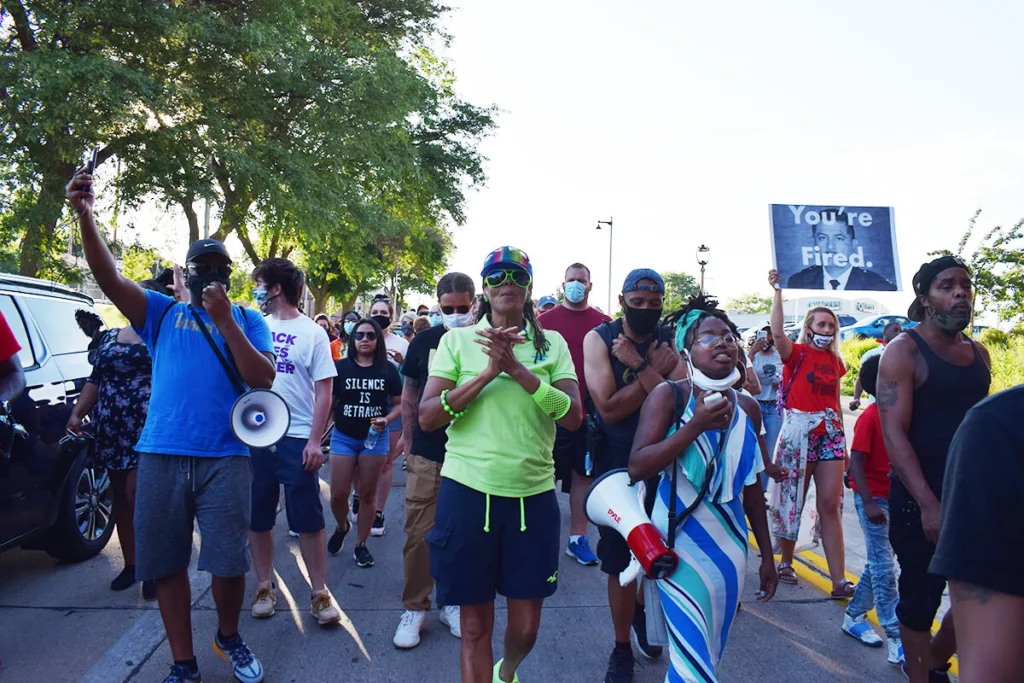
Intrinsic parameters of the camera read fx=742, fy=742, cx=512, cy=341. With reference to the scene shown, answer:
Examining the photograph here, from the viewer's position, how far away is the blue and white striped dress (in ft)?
8.43

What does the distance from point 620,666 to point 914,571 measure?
1.43 meters

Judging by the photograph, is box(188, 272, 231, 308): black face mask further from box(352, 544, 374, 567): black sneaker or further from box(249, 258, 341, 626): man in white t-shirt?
box(352, 544, 374, 567): black sneaker

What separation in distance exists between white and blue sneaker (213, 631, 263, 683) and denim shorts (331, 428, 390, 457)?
71.6 inches

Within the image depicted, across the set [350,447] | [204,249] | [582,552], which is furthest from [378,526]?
[204,249]

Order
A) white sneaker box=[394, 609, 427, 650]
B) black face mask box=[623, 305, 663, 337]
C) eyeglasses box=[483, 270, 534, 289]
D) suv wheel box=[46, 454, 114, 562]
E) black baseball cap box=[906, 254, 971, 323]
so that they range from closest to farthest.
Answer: eyeglasses box=[483, 270, 534, 289]
black baseball cap box=[906, 254, 971, 323]
black face mask box=[623, 305, 663, 337]
white sneaker box=[394, 609, 427, 650]
suv wheel box=[46, 454, 114, 562]

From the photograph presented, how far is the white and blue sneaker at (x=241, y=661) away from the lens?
11.8 feet

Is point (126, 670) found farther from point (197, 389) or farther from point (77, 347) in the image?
point (77, 347)

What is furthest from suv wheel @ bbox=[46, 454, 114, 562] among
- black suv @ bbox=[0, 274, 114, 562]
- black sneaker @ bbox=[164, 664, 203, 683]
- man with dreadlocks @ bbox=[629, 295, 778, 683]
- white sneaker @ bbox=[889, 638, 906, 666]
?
white sneaker @ bbox=[889, 638, 906, 666]

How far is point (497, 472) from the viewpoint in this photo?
9.61 ft

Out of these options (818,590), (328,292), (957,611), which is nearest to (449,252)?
(328,292)

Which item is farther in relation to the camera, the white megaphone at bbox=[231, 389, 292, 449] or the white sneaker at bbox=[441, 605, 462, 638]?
the white sneaker at bbox=[441, 605, 462, 638]

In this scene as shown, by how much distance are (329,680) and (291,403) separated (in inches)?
62.9

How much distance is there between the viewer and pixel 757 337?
25.1ft

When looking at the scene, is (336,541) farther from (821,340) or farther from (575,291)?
(821,340)
